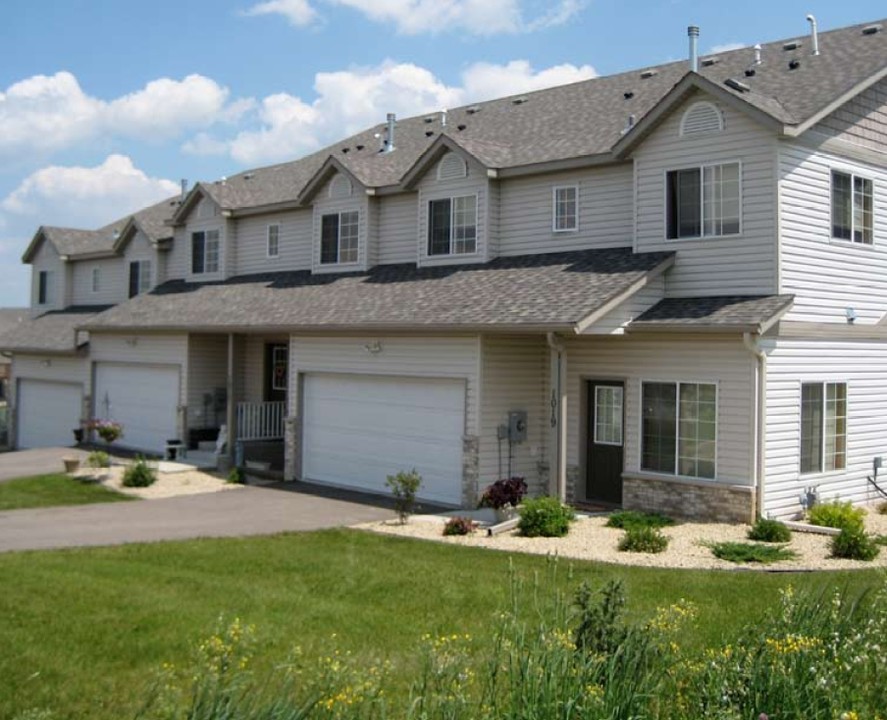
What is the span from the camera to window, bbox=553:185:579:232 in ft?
65.3

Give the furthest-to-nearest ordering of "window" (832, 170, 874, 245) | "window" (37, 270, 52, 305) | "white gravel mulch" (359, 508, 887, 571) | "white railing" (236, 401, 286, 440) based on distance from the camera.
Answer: "window" (37, 270, 52, 305)
"white railing" (236, 401, 286, 440)
"window" (832, 170, 874, 245)
"white gravel mulch" (359, 508, 887, 571)

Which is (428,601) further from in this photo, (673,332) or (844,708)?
(673,332)

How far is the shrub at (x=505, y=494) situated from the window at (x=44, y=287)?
26.7 m

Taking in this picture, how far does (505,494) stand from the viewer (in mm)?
16031

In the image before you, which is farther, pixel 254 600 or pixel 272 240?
pixel 272 240

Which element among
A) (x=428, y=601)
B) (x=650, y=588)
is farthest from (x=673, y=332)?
(x=428, y=601)

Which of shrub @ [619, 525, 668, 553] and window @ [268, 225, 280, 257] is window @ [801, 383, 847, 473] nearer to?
shrub @ [619, 525, 668, 553]

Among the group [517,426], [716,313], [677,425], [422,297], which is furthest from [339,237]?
[716,313]

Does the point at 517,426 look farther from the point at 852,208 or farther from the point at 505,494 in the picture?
the point at 852,208

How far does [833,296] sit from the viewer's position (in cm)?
1767

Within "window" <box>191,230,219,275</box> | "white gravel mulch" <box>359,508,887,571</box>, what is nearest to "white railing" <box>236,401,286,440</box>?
"window" <box>191,230,219,275</box>

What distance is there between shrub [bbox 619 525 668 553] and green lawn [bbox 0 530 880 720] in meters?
1.37

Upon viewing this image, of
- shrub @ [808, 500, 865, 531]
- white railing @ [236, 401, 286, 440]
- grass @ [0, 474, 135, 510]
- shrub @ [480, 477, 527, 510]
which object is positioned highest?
white railing @ [236, 401, 286, 440]

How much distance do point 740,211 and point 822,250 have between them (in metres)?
1.89
